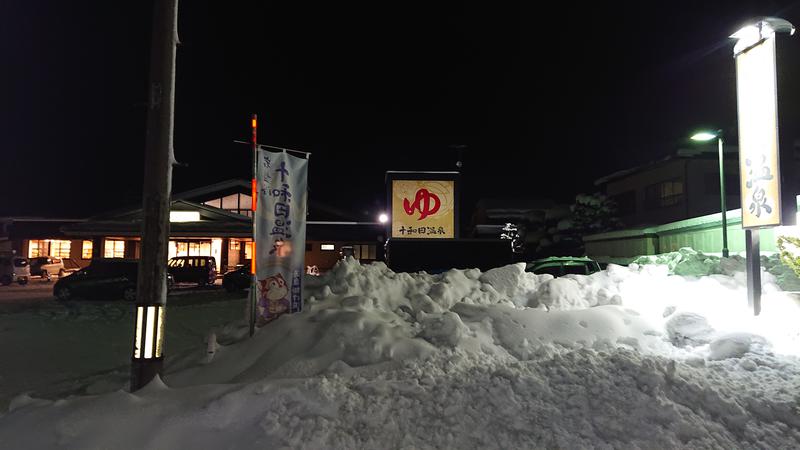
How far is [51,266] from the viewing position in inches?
1165

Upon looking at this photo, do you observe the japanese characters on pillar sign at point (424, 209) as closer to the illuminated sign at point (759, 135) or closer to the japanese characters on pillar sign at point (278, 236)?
the japanese characters on pillar sign at point (278, 236)

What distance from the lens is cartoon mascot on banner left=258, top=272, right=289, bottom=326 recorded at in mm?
7402

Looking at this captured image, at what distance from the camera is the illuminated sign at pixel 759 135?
22.0 feet

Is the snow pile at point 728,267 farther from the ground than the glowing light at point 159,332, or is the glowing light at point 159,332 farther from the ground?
the snow pile at point 728,267

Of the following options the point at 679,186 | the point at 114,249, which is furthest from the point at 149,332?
the point at 114,249

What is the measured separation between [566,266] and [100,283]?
16.0 metres

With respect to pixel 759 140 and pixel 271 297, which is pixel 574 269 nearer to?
pixel 759 140

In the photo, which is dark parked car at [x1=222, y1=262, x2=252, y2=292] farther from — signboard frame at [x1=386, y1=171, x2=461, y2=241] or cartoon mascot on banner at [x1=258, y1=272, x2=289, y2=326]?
cartoon mascot on banner at [x1=258, y1=272, x2=289, y2=326]

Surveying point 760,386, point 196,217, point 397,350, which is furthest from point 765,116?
point 196,217

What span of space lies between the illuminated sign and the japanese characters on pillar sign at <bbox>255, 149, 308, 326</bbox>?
6.40m

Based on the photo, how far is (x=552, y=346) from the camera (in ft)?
19.8

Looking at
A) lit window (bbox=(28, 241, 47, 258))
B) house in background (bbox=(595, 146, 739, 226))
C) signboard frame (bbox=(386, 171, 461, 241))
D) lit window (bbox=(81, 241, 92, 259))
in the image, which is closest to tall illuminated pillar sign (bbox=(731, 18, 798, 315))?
Result: signboard frame (bbox=(386, 171, 461, 241))

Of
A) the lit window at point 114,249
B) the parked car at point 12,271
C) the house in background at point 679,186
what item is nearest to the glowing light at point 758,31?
the house in background at point 679,186

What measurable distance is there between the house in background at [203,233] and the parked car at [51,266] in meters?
0.58
